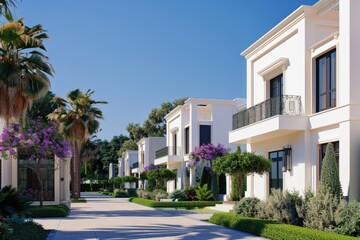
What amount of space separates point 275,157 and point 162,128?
51557mm

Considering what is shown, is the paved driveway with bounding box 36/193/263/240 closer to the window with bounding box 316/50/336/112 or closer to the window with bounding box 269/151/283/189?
the window with bounding box 269/151/283/189

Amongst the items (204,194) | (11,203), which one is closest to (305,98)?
(11,203)

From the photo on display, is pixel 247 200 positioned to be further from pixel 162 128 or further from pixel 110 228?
pixel 162 128

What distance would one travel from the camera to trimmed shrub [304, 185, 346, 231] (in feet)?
42.1

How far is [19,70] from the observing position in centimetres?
1855

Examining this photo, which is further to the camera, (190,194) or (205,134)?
(205,134)

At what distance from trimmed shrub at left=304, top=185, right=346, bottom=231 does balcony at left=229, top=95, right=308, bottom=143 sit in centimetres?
441

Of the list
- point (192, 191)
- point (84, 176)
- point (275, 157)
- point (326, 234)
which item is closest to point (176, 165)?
point (192, 191)

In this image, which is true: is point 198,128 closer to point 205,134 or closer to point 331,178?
point 205,134

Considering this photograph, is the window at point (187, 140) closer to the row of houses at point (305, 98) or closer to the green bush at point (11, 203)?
the row of houses at point (305, 98)

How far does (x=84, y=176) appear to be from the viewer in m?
Answer: 83.6

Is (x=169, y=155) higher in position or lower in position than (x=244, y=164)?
lower

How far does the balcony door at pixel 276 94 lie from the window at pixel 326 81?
1414 mm

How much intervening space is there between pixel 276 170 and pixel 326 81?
527 centimetres
